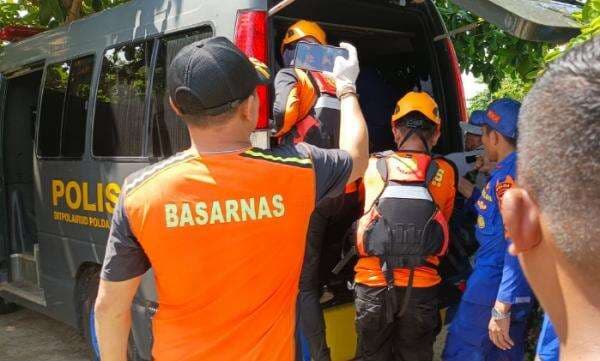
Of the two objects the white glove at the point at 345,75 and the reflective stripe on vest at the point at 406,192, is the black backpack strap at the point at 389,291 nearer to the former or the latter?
the reflective stripe on vest at the point at 406,192

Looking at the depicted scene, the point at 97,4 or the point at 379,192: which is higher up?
the point at 97,4

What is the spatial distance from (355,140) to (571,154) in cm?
111

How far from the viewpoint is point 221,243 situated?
1.58m

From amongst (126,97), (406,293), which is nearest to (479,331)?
(406,293)

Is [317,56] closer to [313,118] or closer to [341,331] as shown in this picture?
[313,118]

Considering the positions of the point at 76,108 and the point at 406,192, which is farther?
the point at 76,108

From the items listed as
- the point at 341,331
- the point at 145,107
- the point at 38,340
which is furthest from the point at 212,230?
the point at 38,340

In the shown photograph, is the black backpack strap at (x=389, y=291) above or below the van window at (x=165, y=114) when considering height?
below

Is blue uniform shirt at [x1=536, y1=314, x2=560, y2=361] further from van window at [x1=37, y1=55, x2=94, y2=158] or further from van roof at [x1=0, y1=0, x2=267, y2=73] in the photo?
van window at [x1=37, y1=55, x2=94, y2=158]

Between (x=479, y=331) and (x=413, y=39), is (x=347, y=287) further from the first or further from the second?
(x=413, y=39)

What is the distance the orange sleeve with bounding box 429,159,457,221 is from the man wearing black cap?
1.36 m

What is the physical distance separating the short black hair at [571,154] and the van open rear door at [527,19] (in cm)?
128

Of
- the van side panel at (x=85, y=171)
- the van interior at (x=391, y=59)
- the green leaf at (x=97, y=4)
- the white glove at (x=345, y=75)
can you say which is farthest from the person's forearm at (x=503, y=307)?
the green leaf at (x=97, y=4)

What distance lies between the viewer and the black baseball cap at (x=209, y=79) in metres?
1.59
